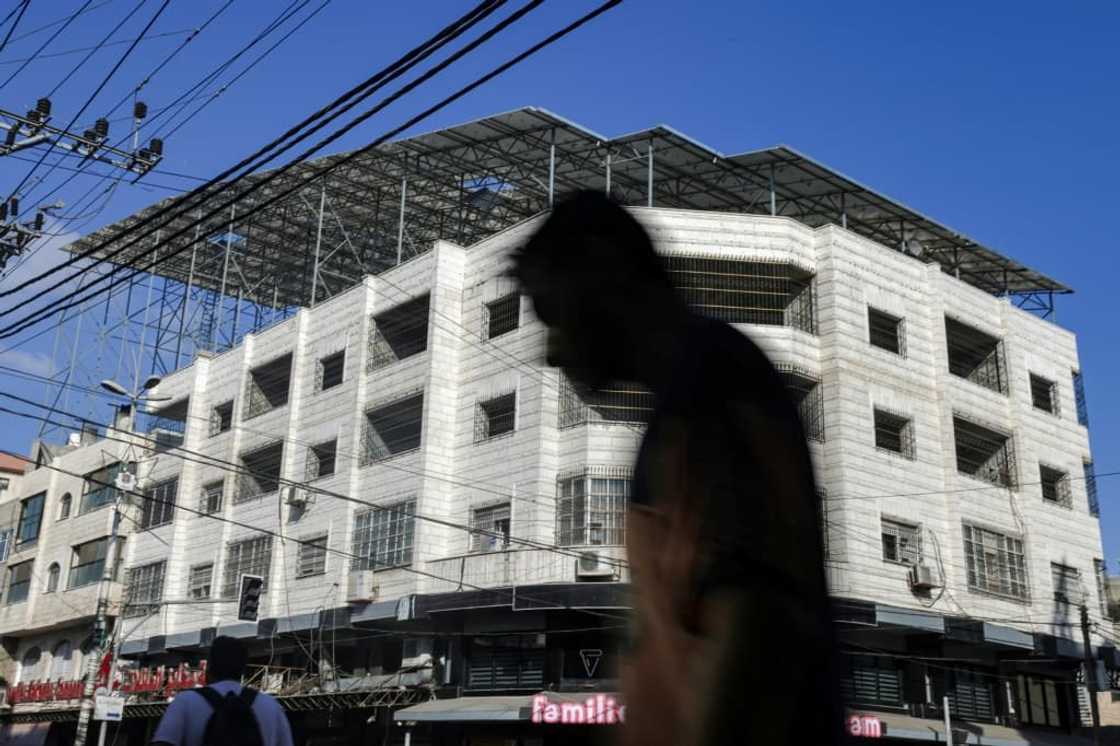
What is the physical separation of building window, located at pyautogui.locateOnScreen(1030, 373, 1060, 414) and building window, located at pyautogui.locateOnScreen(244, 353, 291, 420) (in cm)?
2275

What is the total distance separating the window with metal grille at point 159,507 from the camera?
133 feet

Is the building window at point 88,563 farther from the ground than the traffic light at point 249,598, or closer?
farther from the ground

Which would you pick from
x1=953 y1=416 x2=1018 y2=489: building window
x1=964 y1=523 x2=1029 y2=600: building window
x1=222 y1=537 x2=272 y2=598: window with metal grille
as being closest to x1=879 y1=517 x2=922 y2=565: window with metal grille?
x1=964 y1=523 x2=1029 y2=600: building window

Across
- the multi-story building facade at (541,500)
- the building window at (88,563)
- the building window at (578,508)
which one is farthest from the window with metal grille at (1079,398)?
the building window at (88,563)

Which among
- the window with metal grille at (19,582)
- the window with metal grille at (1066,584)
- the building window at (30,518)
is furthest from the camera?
the building window at (30,518)

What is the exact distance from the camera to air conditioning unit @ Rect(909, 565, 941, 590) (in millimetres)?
29109

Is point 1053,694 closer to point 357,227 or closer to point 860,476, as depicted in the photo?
point 860,476

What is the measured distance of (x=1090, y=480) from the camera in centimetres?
3700

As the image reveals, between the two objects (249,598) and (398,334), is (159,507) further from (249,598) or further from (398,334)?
(398,334)

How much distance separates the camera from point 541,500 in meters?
28.2

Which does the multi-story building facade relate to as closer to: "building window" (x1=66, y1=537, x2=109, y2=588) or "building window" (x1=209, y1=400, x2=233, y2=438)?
"building window" (x1=209, y1=400, x2=233, y2=438)

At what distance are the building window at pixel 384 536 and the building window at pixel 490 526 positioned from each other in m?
1.61

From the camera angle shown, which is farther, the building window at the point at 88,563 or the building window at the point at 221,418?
the building window at the point at 88,563

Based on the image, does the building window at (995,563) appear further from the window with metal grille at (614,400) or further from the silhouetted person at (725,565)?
the silhouetted person at (725,565)
